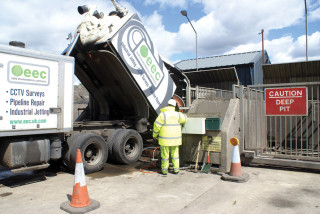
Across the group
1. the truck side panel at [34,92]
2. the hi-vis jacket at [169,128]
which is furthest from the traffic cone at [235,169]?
the truck side panel at [34,92]

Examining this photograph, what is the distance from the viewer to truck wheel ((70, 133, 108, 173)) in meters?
5.79

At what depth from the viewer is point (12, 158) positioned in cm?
481

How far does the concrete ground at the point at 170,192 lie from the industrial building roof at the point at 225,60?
40.9 ft

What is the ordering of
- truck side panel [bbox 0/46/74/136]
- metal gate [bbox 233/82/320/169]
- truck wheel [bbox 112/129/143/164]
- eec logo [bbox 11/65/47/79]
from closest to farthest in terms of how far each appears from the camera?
1. truck side panel [bbox 0/46/74/136]
2. eec logo [bbox 11/65/47/79]
3. metal gate [bbox 233/82/320/169]
4. truck wheel [bbox 112/129/143/164]

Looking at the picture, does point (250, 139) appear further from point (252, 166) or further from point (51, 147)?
point (51, 147)

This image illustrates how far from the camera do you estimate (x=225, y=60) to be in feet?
62.5

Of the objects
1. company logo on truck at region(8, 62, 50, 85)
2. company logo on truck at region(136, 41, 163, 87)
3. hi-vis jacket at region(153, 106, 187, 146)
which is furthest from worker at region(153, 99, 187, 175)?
company logo on truck at region(8, 62, 50, 85)

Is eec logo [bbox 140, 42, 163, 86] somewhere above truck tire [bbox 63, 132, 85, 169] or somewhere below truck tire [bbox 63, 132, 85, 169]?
above

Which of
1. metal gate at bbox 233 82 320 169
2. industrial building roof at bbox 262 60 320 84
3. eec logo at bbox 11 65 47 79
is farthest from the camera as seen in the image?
industrial building roof at bbox 262 60 320 84

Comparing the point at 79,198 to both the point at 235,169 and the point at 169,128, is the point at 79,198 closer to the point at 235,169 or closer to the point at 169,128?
the point at 169,128

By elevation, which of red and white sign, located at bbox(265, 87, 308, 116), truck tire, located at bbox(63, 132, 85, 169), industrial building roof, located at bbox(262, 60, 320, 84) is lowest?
truck tire, located at bbox(63, 132, 85, 169)

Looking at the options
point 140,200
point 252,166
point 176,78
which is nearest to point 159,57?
point 176,78

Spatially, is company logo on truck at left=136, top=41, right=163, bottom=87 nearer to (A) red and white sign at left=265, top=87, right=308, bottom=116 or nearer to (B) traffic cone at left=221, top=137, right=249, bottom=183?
(A) red and white sign at left=265, top=87, right=308, bottom=116

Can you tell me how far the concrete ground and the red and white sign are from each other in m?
1.30
